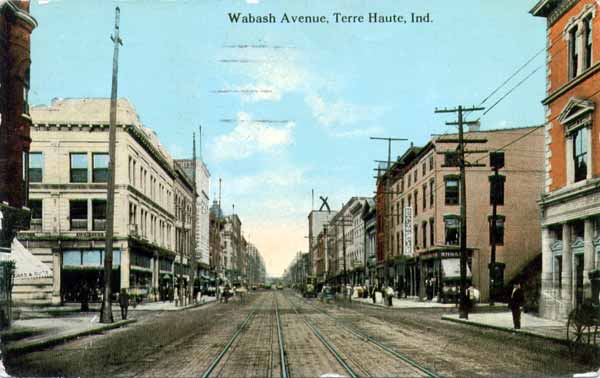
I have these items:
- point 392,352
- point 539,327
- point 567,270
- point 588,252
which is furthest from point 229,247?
point 392,352

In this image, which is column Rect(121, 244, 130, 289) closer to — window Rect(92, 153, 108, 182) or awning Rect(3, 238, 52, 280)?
window Rect(92, 153, 108, 182)

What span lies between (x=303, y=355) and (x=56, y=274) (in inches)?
1415

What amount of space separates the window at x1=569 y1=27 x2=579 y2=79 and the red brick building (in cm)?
1983

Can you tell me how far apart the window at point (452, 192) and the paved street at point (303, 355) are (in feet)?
93.6

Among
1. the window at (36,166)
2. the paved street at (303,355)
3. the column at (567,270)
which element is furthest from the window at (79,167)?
the column at (567,270)

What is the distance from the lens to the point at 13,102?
985 inches

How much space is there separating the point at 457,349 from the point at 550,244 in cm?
1424

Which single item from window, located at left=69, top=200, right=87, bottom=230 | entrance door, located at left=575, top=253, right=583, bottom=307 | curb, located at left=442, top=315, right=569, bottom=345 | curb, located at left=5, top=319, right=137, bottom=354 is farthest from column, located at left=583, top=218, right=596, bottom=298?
window, located at left=69, top=200, right=87, bottom=230

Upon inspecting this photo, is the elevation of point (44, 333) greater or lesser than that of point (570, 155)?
lesser

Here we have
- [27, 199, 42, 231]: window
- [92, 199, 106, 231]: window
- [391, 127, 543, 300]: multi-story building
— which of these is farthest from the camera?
[391, 127, 543, 300]: multi-story building

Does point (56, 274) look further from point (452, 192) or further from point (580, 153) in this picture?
point (580, 153)

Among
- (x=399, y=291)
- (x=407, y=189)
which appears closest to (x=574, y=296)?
(x=407, y=189)

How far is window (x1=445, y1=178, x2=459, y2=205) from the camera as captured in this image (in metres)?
54.0

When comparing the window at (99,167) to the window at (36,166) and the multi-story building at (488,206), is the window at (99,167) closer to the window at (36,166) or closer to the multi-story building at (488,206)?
the window at (36,166)
